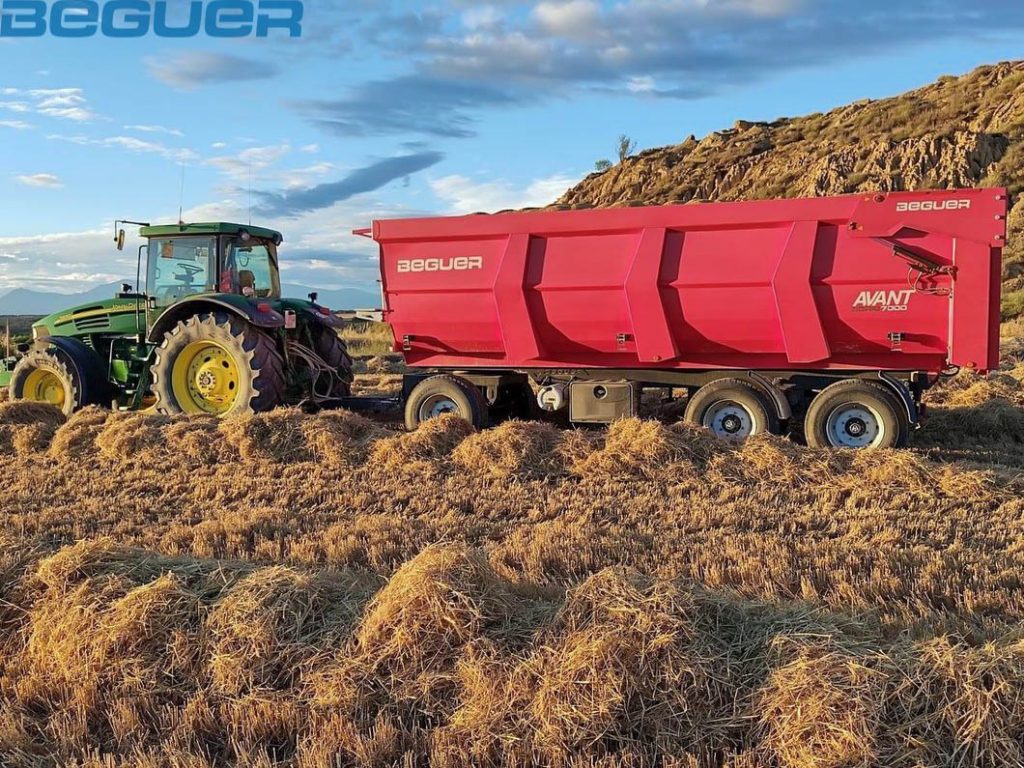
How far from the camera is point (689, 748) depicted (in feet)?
9.03

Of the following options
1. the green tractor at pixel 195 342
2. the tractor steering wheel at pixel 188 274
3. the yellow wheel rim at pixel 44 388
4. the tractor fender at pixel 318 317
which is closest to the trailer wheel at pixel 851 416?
the green tractor at pixel 195 342

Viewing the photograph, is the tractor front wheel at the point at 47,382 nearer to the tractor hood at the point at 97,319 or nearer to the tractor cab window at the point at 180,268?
the tractor hood at the point at 97,319

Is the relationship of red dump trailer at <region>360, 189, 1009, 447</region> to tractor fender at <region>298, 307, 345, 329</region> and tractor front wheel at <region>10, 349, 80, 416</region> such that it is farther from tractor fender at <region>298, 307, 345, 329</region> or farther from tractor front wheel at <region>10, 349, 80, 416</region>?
tractor front wheel at <region>10, 349, 80, 416</region>

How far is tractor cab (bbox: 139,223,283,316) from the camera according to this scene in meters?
9.58

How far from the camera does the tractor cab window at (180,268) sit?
9.62m

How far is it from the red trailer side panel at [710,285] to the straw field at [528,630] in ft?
6.71

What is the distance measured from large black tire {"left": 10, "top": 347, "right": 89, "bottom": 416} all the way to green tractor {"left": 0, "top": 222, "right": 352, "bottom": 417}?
0.5 inches

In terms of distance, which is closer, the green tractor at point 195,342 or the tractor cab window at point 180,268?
the green tractor at point 195,342

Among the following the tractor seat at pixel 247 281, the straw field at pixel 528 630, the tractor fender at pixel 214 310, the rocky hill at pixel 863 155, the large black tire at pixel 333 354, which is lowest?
the straw field at pixel 528 630

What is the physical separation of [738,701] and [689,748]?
0.27 m

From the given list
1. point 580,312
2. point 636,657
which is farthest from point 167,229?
point 636,657

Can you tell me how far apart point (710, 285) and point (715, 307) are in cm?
23

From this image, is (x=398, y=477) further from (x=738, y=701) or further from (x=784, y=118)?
(x=784, y=118)

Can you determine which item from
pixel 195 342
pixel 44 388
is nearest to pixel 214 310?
pixel 195 342
